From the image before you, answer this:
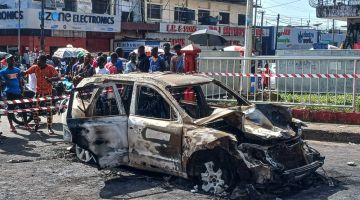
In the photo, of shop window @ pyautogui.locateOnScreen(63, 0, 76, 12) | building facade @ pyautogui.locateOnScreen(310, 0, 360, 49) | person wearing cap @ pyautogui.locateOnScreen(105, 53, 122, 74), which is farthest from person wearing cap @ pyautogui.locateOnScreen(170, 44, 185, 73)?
shop window @ pyautogui.locateOnScreen(63, 0, 76, 12)

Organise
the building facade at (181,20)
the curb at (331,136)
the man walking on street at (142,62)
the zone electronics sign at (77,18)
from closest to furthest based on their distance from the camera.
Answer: the curb at (331,136), the man walking on street at (142,62), the zone electronics sign at (77,18), the building facade at (181,20)

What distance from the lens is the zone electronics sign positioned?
1335 inches

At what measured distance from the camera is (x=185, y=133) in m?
6.72

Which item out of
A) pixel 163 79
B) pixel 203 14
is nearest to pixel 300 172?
pixel 163 79

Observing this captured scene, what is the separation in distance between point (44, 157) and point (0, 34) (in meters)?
28.0

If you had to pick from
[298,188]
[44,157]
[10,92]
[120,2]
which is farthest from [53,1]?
[298,188]

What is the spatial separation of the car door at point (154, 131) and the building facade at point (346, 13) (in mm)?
25406

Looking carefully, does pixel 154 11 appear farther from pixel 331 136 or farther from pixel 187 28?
pixel 331 136

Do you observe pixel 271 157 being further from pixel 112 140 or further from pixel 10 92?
pixel 10 92

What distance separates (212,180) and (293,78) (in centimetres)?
634

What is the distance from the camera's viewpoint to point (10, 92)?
38.6 ft

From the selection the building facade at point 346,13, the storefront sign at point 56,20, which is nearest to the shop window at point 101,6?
the storefront sign at point 56,20

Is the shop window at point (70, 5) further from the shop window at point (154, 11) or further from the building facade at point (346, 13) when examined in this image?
the building facade at point (346, 13)

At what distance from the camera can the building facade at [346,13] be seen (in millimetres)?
31547
